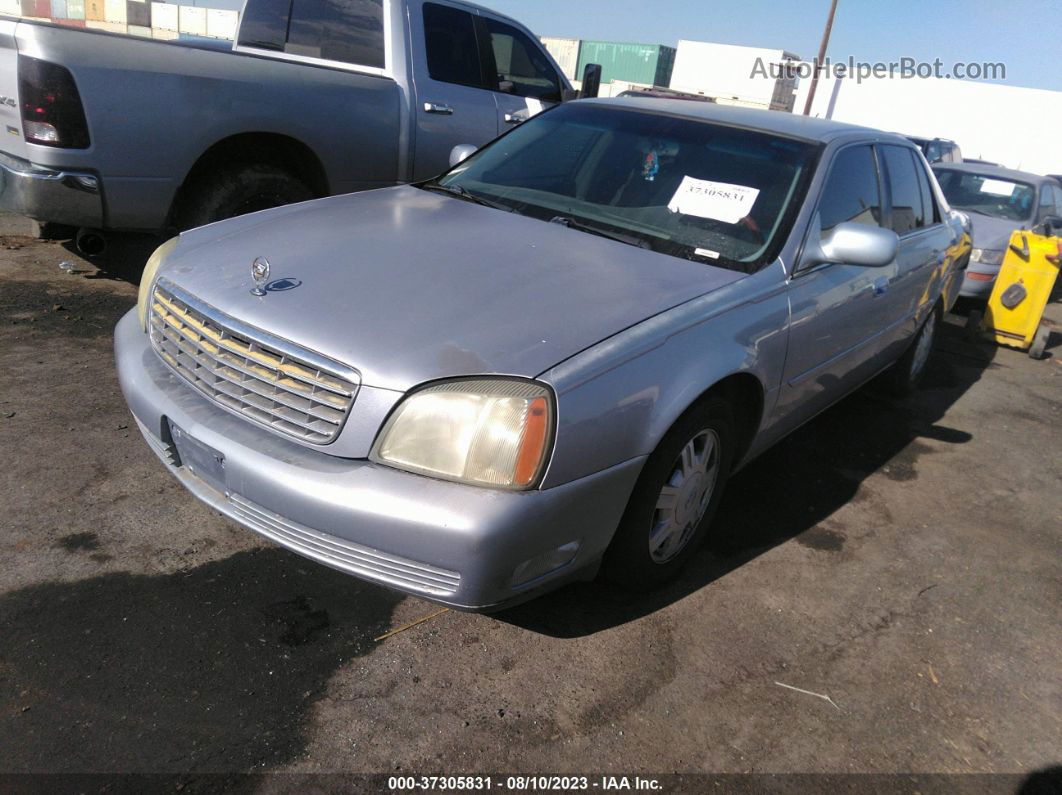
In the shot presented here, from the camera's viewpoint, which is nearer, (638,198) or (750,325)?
(750,325)

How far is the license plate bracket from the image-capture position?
2354mm

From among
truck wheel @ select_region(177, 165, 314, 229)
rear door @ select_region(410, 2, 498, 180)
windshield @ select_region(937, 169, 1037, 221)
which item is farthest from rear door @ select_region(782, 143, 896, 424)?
windshield @ select_region(937, 169, 1037, 221)

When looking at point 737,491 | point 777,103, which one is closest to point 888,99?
point 777,103

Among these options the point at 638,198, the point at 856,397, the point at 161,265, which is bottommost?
the point at 856,397

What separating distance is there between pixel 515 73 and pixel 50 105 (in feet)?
12.0

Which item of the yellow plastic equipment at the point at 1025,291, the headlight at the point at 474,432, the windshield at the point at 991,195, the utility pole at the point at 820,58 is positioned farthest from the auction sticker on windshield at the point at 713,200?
the utility pole at the point at 820,58

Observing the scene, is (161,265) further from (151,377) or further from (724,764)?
(724,764)

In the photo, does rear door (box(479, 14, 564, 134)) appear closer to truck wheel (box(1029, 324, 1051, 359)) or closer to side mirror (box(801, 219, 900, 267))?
side mirror (box(801, 219, 900, 267))

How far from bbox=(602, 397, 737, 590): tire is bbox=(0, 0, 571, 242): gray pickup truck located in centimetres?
339

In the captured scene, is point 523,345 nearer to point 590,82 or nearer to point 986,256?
point 590,82

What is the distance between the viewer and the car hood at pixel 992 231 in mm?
8008

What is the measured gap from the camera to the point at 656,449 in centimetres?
253

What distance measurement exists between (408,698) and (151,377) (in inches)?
52.1

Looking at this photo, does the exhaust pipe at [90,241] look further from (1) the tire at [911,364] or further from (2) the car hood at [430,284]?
(1) the tire at [911,364]
